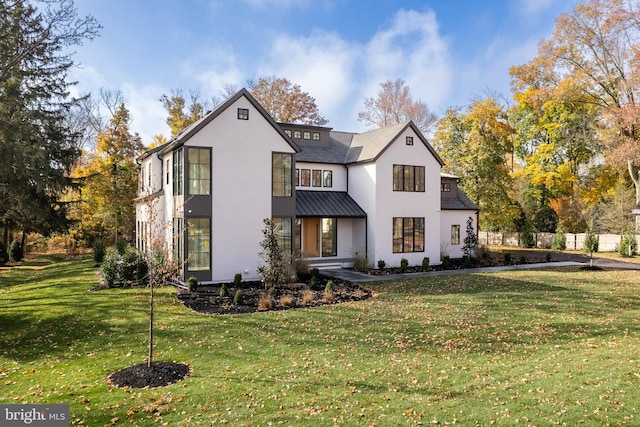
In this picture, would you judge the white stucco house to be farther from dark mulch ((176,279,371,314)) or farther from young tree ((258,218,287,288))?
young tree ((258,218,287,288))

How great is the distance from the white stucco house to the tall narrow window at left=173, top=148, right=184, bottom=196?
5 centimetres

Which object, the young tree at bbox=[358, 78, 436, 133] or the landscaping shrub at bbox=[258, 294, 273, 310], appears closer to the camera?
the landscaping shrub at bbox=[258, 294, 273, 310]

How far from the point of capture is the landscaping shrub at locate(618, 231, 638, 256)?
1203 inches

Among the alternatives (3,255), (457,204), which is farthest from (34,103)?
(457,204)

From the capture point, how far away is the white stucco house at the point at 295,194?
58.9 feet

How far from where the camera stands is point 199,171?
59.0 ft

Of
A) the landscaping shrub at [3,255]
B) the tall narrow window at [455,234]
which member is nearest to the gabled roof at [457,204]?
the tall narrow window at [455,234]

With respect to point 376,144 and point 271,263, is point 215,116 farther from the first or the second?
point 376,144

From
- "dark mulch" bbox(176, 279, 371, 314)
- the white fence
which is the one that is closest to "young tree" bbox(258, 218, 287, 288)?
"dark mulch" bbox(176, 279, 371, 314)

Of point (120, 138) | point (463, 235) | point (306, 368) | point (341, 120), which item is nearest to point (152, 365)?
point (306, 368)

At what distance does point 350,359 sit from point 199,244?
417 inches

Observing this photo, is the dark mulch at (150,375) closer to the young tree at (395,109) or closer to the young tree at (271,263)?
the young tree at (271,263)

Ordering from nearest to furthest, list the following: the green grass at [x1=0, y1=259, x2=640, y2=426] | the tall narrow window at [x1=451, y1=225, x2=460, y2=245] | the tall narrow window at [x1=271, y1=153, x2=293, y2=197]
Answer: the green grass at [x1=0, y1=259, x2=640, y2=426], the tall narrow window at [x1=271, y1=153, x2=293, y2=197], the tall narrow window at [x1=451, y1=225, x2=460, y2=245]

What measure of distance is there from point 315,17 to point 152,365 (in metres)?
17.3
